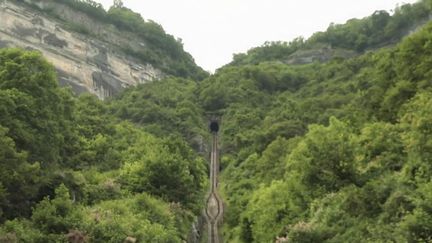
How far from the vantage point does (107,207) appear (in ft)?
99.0

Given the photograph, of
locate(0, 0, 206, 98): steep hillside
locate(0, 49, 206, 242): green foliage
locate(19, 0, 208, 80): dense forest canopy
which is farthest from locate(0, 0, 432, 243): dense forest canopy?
locate(19, 0, 208, 80): dense forest canopy

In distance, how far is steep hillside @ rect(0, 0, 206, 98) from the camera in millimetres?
75500

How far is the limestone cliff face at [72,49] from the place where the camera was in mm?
74375

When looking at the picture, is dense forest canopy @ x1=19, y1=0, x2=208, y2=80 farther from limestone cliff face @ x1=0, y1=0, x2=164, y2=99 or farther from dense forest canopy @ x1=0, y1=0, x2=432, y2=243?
dense forest canopy @ x1=0, y1=0, x2=432, y2=243

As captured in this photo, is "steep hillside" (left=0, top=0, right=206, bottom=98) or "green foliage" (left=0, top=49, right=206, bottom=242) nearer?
"green foliage" (left=0, top=49, right=206, bottom=242)

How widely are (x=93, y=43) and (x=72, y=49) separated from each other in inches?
254

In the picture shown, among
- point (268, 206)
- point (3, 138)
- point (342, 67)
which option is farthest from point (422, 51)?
point (342, 67)

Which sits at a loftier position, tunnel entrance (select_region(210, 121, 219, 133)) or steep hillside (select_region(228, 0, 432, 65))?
steep hillside (select_region(228, 0, 432, 65))

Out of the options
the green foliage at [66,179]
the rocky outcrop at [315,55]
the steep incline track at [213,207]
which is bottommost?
the steep incline track at [213,207]

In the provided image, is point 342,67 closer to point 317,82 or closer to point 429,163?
point 317,82

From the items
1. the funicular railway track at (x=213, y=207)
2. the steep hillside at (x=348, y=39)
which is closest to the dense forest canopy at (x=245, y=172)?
the funicular railway track at (x=213, y=207)

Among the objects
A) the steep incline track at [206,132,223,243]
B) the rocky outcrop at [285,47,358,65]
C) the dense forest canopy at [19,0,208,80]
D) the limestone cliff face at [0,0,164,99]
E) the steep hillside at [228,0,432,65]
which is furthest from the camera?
the rocky outcrop at [285,47,358,65]

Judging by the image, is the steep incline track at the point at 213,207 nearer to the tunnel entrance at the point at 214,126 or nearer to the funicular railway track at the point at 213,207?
the funicular railway track at the point at 213,207

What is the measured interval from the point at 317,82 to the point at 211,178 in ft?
85.7
